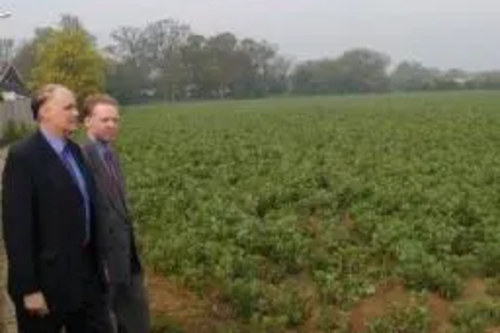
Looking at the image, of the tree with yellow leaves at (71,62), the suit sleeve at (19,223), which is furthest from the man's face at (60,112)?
the tree with yellow leaves at (71,62)

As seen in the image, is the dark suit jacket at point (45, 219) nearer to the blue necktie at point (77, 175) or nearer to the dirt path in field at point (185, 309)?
the blue necktie at point (77, 175)

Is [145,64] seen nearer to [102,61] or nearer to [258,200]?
[102,61]

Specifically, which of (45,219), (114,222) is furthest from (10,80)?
(45,219)

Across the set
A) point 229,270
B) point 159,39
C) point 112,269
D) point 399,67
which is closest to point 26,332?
point 112,269

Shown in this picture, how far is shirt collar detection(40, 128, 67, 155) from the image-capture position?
5.18 metres

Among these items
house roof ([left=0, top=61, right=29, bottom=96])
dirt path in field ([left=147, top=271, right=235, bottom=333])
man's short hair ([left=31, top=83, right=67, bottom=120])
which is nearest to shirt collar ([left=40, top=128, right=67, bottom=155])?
man's short hair ([left=31, top=83, right=67, bottom=120])

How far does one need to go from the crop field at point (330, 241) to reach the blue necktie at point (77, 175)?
9.21 ft

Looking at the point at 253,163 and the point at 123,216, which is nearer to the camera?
the point at 123,216

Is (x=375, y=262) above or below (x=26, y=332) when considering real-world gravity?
below

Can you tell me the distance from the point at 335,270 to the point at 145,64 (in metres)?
110

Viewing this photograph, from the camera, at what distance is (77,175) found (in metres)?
5.23

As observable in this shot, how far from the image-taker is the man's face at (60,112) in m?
5.15

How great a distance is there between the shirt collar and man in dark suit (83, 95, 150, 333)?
42cm

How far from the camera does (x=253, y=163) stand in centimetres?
2012
